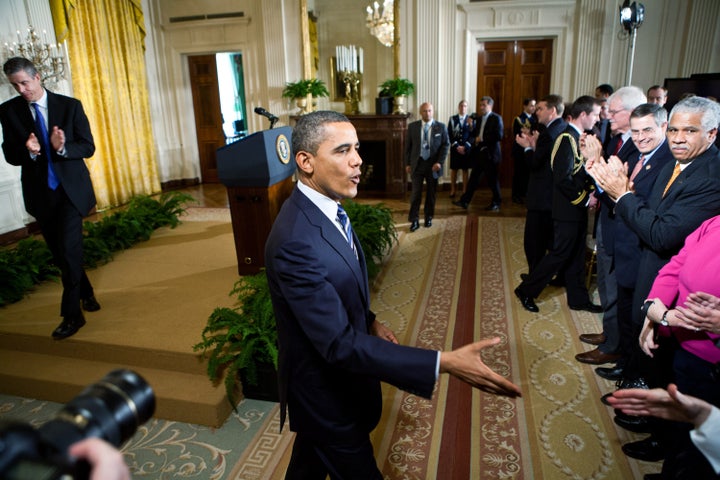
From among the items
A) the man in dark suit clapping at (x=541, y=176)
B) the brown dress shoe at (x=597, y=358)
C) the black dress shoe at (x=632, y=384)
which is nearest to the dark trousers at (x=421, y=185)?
the man in dark suit clapping at (x=541, y=176)

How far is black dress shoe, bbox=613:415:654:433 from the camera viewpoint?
2569 millimetres

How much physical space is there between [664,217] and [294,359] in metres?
1.80

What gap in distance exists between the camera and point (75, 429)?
68 centimetres

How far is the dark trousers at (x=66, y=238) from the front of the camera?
3.34 meters

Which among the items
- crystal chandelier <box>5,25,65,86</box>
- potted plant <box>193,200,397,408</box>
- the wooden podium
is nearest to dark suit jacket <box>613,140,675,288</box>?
potted plant <box>193,200,397,408</box>

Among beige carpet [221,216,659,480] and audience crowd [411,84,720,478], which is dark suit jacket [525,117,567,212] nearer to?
audience crowd [411,84,720,478]

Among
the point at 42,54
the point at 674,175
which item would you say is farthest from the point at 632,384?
the point at 42,54

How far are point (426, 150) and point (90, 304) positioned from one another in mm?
4486

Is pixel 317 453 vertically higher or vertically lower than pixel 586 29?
lower

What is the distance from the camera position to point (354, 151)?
61.0 inches

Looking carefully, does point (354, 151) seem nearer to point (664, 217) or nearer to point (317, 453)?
point (317, 453)

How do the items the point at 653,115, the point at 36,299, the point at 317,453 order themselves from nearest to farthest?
the point at 317,453
the point at 653,115
the point at 36,299

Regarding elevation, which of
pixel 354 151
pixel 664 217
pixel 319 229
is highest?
pixel 354 151

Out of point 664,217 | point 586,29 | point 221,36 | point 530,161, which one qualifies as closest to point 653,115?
point 664,217
